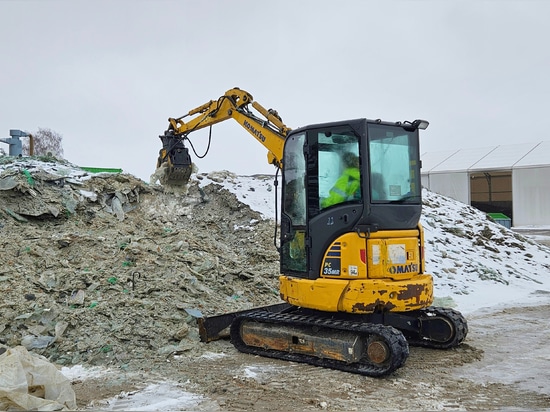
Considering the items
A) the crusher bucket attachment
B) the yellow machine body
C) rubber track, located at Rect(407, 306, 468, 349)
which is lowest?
rubber track, located at Rect(407, 306, 468, 349)

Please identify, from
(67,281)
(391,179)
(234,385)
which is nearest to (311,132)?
(391,179)

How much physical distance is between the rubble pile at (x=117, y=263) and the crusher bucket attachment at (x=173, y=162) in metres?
1.06

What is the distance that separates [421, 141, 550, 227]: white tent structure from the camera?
1192 inches

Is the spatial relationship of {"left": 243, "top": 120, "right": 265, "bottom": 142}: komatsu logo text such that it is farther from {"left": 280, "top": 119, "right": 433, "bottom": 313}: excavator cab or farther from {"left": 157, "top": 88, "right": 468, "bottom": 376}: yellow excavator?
{"left": 280, "top": 119, "right": 433, "bottom": 313}: excavator cab

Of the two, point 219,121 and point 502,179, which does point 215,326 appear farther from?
point 502,179

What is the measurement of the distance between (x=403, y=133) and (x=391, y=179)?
586mm

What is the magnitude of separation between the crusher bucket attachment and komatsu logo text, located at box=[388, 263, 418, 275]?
6023 mm

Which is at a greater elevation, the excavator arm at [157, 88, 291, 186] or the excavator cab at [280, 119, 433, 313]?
the excavator arm at [157, 88, 291, 186]

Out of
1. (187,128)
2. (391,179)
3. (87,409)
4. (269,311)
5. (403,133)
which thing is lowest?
(87,409)

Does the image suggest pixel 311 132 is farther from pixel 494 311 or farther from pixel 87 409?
pixel 494 311

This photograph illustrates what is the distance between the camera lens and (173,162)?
11500 millimetres

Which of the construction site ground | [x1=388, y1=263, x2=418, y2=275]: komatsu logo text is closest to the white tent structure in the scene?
the construction site ground

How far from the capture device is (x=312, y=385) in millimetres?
5629

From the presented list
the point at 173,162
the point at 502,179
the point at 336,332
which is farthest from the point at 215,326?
the point at 502,179
